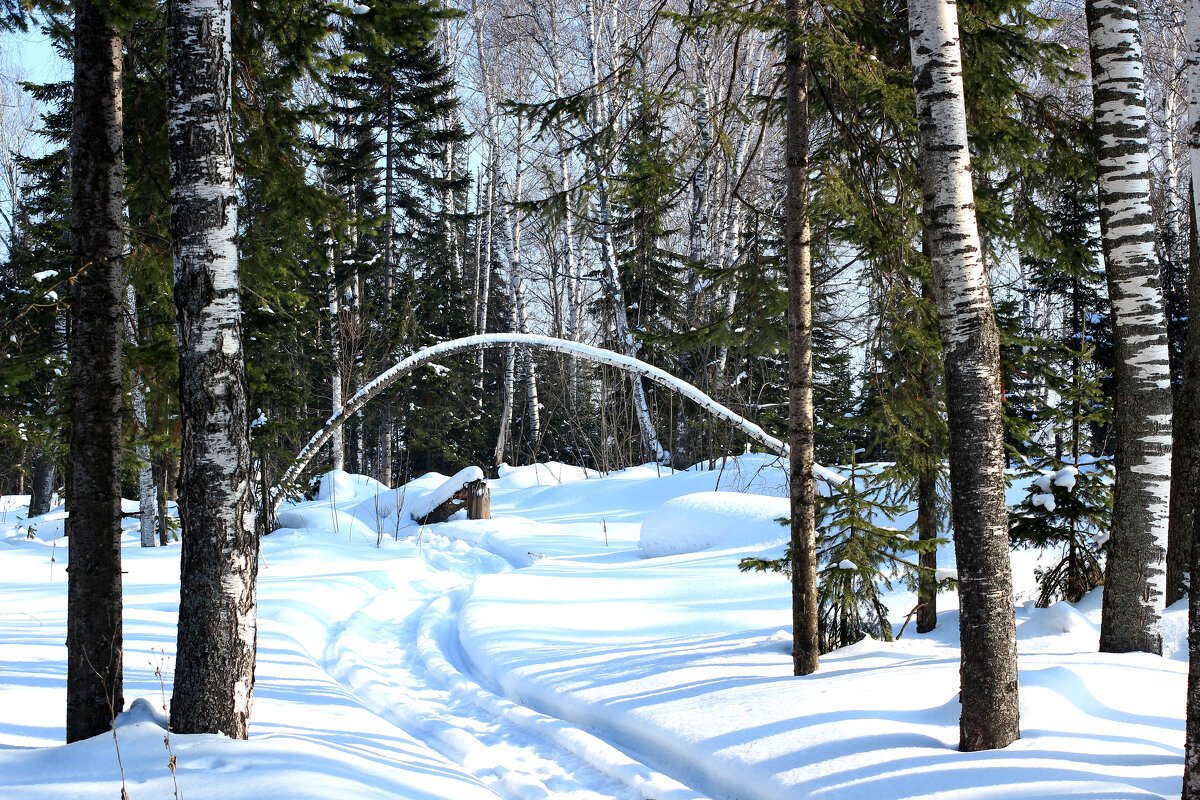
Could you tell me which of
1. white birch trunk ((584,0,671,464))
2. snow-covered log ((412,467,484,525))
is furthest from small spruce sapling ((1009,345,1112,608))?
snow-covered log ((412,467,484,525))

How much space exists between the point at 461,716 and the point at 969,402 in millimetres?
3645

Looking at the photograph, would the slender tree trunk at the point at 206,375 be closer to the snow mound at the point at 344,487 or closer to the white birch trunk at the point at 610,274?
the white birch trunk at the point at 610,274

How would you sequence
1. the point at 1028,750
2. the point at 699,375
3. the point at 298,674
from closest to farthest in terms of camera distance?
the point at 1028,750
the point at 298,674
the point at 699,375

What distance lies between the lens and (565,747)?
4.34 meters

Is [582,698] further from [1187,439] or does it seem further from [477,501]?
[477,501]

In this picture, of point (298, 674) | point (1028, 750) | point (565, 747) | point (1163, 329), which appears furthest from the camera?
point (298, 674)

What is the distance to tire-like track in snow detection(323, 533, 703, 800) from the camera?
3.87 metres

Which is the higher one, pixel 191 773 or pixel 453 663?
pixel 191 773

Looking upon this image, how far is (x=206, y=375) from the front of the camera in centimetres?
345

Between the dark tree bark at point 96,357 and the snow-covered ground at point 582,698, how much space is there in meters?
0.50

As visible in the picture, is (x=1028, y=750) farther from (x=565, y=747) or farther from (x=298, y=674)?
(x=298, y=674)

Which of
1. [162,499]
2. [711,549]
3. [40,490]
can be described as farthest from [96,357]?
[40,490]

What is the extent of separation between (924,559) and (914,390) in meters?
1.87

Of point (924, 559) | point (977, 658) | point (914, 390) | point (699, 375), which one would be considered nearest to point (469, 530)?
point (699, 375)
